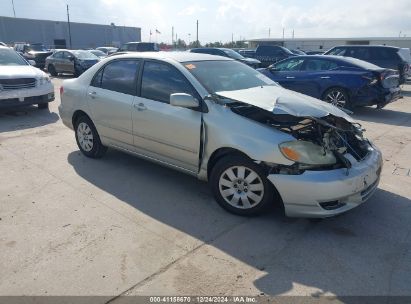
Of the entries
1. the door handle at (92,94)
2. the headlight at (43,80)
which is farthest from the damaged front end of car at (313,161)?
the headlight at (43,80)

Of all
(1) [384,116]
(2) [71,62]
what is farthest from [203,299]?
(2) [71,62]

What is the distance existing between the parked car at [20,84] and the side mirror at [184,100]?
6.10m

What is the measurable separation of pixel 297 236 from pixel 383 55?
505 inches

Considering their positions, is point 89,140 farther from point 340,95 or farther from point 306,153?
point 340,95

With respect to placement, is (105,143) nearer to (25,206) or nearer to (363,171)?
(25,206)

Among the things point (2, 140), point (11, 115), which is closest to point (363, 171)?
point (2, 140)

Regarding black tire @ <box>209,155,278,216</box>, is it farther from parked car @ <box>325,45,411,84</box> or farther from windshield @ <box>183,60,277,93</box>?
parked car @ <box>325,45,411,84</box>

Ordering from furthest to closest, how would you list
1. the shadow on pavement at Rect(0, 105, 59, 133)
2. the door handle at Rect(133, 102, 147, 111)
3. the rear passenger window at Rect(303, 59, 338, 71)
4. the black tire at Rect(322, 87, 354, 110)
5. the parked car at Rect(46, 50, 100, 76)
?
the parked car at Rect(46, 50, 100, 76)
the rear passenger window at Rect(303, 59, 338, 71)
the black tire at Rect(322, 87, 354, 110)
the shadow on pavement at Rect(0, 105, 59, 133)
the door handle at Rect(133, 102, 147, 111)

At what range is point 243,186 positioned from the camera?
12.4 feet

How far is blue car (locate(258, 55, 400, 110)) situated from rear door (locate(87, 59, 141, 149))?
630cm

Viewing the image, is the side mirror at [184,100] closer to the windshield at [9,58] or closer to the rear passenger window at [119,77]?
the rear passenger window at [119,77]

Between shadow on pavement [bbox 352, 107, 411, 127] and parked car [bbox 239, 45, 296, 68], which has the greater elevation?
parked car [bbox 239, 45, 296, 68]

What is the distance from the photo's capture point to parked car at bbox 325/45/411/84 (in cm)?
1362

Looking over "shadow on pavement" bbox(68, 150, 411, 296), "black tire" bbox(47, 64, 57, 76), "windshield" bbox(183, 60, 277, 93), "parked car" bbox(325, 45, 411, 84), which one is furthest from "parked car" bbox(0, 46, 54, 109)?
"parked car" bbox(325, 45, 411, 84)
